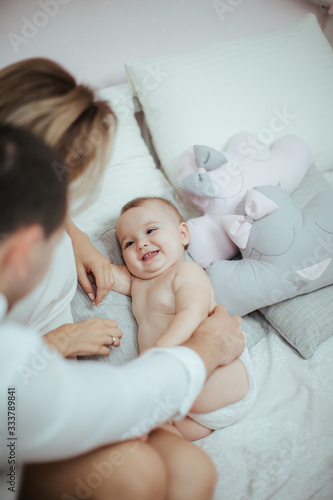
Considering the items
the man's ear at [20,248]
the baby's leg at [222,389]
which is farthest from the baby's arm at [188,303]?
the man's ear at [20,248]

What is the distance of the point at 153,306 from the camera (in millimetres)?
1128

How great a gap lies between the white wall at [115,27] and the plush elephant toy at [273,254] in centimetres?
92

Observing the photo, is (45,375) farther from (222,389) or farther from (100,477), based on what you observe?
(222,389)

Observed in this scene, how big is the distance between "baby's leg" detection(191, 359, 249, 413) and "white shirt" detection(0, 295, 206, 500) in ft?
1.10

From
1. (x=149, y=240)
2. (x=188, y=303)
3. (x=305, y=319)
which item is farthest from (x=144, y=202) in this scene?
(x=305, y=319)

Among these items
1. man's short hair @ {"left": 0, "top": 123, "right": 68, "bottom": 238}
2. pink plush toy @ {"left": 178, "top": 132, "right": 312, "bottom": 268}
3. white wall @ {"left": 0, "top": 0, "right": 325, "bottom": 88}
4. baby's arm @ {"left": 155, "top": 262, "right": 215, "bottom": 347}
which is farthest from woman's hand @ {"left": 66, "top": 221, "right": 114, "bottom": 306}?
white wall @ {"left": 0, "top": 0, "right": 325, "bottom": 88}

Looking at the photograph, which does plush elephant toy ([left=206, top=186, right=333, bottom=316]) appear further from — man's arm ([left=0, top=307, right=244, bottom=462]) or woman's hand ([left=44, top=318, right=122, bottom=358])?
man's arm ([left=0, top=307, right=244, bottom=462])

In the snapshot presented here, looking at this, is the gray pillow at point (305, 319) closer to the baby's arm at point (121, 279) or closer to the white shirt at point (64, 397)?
the baby's arm at point (121, 279)

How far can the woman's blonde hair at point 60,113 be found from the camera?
70cm

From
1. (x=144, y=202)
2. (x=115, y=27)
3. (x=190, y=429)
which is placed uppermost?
(x=115, y=27)

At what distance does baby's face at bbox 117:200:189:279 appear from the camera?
3.92ft

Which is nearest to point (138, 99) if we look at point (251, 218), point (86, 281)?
point (251, 218)

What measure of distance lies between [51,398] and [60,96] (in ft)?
1.75

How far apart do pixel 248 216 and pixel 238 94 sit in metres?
0.65
